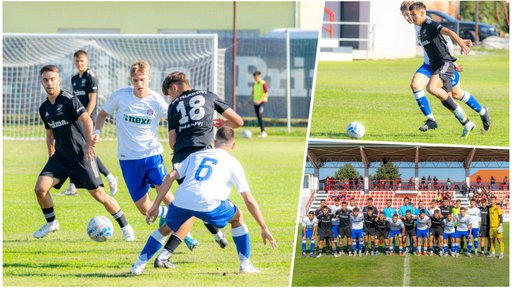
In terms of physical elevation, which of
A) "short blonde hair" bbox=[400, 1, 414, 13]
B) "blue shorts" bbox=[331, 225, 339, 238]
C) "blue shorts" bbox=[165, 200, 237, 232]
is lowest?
"blue shorts" bbox=[165, 200, 237, 232]

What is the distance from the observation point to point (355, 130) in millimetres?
7613

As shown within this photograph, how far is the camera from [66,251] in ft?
29.8

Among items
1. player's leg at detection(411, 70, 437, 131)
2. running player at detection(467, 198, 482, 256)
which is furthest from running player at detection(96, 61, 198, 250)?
running player at detection(467, 198, 482, 256)

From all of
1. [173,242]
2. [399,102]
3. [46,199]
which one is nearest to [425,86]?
[399,102]

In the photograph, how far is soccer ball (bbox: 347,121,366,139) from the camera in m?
7.37

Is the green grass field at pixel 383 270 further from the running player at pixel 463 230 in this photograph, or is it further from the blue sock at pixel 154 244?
the blue sock at pixel 154 244

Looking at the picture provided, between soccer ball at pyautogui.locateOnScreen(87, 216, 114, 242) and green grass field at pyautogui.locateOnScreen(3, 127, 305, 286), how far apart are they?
116 millimetres

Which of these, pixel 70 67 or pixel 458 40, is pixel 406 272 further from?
pixel 70 67

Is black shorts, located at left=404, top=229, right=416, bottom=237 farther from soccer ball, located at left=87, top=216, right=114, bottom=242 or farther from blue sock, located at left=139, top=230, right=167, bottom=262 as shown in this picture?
soccer ball, located at left=87, top=216, right=114, bottom=242

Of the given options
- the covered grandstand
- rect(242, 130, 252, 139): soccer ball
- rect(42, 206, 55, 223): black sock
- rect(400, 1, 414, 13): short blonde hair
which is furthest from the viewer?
rect(242, 130, 252, 139): soccer ball

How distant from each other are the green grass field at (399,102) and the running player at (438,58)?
0.38 ft

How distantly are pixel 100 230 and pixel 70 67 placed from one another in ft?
63.2

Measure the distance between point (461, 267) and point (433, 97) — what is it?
93.2 inches

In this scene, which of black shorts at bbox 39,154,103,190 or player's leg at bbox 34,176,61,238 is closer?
player's leg at bbox 34,176,61,238
